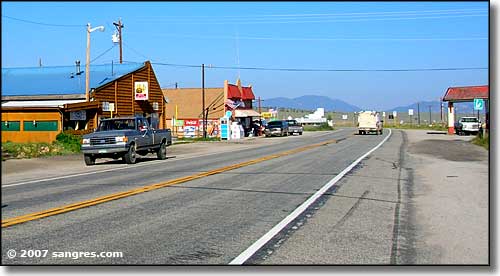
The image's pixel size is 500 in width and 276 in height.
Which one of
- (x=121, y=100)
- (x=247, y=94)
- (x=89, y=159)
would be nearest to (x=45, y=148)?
(x=89, y=159)

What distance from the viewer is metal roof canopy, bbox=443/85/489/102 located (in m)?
58.8

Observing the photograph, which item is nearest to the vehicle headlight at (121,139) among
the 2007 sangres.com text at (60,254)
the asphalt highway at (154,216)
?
the asphalt highway at (154,216)

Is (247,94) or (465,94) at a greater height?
(247,94)

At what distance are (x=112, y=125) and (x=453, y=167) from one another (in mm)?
13613

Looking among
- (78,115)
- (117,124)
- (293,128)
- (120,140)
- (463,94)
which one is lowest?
(120,140)

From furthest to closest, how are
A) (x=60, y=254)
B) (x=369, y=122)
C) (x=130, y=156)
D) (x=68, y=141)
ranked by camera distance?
(x=369, y=122) < (x=68, y=141) < (x=130, y=156) < (x=60, y=254)

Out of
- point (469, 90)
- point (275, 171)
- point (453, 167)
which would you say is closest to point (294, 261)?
point (275, 171)

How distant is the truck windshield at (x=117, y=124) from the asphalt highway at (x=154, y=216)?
621 cm

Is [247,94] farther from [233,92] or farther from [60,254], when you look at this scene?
[60,254]

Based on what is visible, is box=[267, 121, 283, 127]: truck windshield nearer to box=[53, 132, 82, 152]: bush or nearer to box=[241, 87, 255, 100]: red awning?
box=[241, 87, 255, 100]: red awning

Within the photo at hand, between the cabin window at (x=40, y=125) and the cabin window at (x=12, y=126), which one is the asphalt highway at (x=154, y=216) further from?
the cabin window at (x=12, y=126)

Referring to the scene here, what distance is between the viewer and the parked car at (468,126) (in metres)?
58.7

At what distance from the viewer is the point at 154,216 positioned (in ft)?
34.4

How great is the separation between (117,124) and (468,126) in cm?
4310
